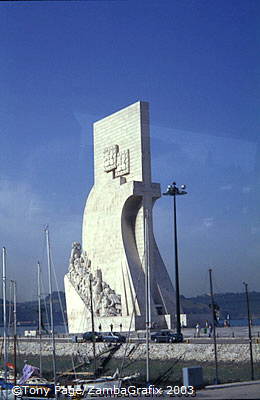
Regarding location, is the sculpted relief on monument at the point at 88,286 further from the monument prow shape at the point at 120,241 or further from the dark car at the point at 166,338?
the dark car at the point at 166,338

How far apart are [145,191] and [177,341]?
1081 centimetres

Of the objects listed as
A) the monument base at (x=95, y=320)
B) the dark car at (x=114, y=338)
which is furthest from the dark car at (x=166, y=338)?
the monument base at (x=95, y=320)

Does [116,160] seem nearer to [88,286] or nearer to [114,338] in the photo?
[88,286]

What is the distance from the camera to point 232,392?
1269 centimetres

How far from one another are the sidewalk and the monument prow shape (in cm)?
1794

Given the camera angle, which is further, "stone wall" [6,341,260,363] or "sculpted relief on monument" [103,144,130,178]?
"sculpted relief on monument" [103,144,130,178]

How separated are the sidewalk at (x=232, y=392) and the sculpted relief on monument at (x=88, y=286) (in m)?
19.4

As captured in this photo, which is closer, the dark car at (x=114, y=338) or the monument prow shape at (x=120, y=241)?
the dark car at (x=114, y=338)

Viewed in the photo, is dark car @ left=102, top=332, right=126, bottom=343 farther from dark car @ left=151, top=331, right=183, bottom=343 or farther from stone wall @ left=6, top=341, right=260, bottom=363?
dark car @ left=151, top=331, right=183, bottom=343

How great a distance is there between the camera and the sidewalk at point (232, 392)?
11.8 m

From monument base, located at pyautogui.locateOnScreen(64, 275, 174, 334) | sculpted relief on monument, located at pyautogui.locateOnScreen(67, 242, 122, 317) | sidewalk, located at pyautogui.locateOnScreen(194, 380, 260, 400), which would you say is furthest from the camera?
sculpted relief on monument, located at pyautogui.locateOnScreen(67, 242, 122, 317)

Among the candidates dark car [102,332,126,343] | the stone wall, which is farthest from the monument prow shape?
the stone wall

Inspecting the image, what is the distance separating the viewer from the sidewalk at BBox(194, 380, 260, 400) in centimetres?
1183

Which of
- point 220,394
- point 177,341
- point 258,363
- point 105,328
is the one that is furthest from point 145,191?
point 220,394
